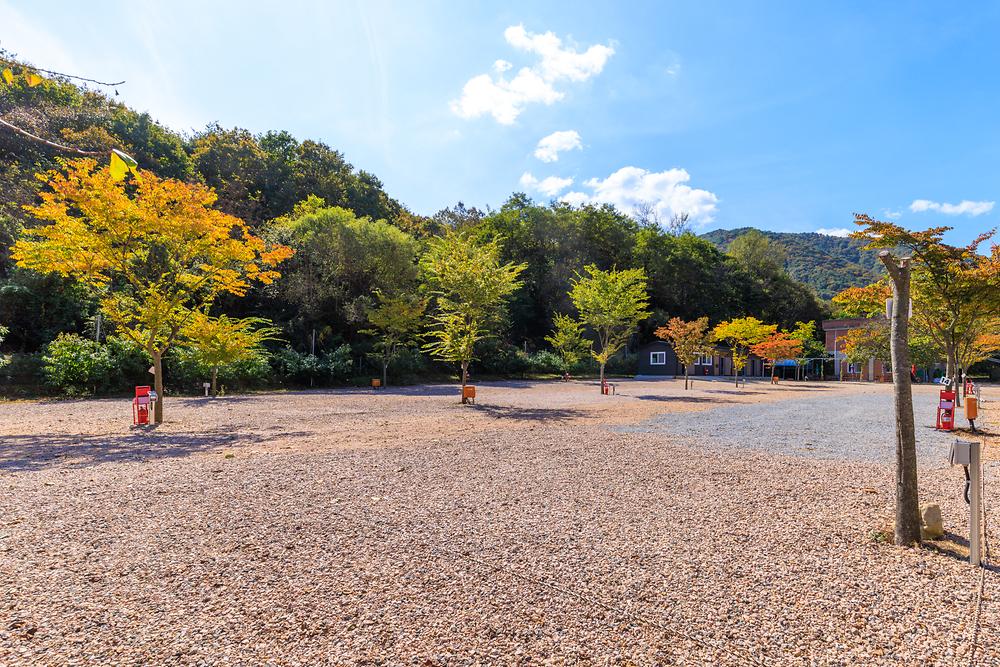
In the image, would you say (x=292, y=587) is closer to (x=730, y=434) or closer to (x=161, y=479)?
(x=161, y=479)

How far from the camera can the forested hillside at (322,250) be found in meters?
19.2

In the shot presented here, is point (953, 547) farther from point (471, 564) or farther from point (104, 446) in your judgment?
point (104, 446)

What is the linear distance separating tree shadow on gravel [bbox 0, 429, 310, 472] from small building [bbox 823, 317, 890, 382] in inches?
1917

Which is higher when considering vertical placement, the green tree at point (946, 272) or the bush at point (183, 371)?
the green tree at point (946, 272)

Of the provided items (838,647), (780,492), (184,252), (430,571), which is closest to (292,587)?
(430,571)

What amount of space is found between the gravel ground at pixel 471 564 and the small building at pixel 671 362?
3988 centimetres

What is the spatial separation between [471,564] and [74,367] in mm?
17945

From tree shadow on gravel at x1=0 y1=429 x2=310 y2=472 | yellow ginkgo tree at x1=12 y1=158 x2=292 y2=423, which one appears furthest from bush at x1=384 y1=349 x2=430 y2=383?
tree shadow on gravel at x1=0 y1=429 x2=310 y2=472

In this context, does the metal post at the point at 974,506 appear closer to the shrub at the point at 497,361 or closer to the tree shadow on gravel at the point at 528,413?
the tree shadow on gravel at the point at 528,413

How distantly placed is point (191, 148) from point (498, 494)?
44.7 m

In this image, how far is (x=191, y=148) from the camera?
→ 3791 cm

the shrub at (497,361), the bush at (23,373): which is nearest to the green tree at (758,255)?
the shrub at (497,361)

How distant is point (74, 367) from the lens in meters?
15.0

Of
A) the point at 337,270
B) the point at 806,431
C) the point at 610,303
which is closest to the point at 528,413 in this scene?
the point at 806,431
